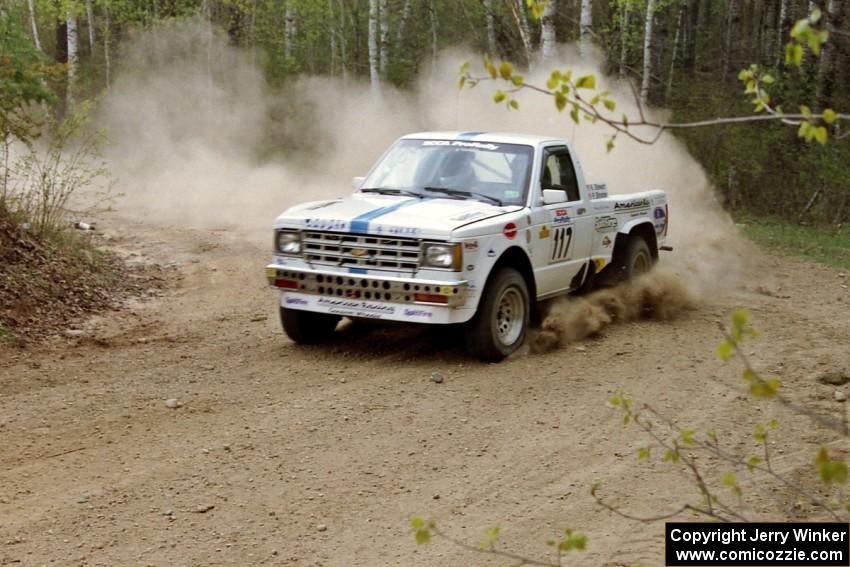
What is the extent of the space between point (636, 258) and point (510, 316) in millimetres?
2520

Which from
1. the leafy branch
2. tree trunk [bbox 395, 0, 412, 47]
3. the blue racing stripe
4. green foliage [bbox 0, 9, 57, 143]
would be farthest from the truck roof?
tree trunk [bbox 395, 0, 412, 47]

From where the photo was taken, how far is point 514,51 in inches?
1229

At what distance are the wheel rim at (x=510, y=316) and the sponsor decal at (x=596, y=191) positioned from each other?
1.77 metres

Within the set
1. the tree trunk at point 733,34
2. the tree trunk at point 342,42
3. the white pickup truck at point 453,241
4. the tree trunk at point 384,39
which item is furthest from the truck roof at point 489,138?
the tree trunk at point 342,42

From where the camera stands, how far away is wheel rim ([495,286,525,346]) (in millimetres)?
9195

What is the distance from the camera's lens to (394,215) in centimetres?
888

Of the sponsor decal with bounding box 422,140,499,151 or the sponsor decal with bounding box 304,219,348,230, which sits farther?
the sponsor decal with bounding box 422,140,499,151

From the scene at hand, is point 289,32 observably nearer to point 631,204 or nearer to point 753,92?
point 631,204

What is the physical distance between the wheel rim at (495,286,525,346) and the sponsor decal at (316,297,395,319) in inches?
40.4

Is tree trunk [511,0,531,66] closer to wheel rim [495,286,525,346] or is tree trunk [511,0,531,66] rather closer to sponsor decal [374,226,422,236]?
sponsor decal [374,226,422,236]

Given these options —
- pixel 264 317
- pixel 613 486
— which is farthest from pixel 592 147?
pixel 613 486

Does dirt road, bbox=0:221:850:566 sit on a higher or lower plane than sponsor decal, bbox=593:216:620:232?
Answer: lower

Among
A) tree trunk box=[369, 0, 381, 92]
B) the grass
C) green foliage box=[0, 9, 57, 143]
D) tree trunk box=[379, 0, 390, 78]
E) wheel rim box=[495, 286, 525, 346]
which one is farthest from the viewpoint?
tree trunk box=[379, 0, 390, 78]

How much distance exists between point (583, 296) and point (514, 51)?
21426 millimetres
